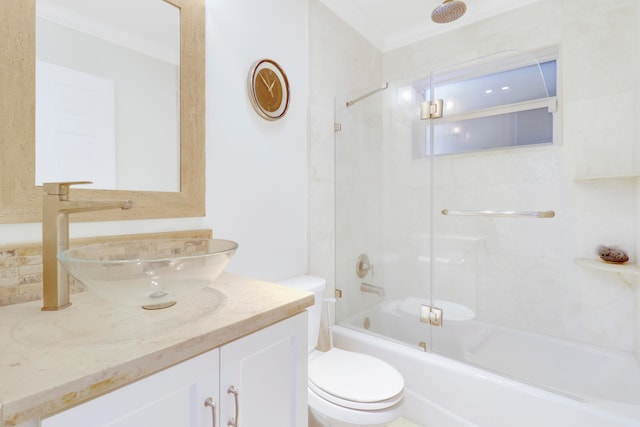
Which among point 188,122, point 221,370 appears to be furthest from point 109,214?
point 221,370

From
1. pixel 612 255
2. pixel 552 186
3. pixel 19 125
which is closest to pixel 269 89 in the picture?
pixel 19 125

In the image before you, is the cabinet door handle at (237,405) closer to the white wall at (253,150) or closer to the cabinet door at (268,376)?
the cabinet door at (268,376)

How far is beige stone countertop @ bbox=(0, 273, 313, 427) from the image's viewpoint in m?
0.45

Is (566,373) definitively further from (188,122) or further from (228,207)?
(188,122)

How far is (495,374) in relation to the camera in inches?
58.0

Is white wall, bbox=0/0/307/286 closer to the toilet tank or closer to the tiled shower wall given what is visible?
the toilet tank

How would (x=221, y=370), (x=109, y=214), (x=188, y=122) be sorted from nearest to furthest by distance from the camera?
(x=221, y=370) < (x=109, y=214) < (x=188, y=122)

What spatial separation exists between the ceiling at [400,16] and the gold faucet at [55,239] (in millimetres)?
1855

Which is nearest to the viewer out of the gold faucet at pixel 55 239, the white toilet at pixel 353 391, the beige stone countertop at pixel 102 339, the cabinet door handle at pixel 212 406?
the beige stone countertop at pixel 102 339

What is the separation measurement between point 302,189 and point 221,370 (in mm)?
1244

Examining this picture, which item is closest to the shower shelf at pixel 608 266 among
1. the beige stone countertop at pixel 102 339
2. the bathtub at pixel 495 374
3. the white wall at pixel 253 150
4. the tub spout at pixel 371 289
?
the bathtub at pixel 495 374

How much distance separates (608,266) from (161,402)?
208 cm

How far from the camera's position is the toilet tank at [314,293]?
1.54 meters

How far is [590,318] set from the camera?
176 cm
